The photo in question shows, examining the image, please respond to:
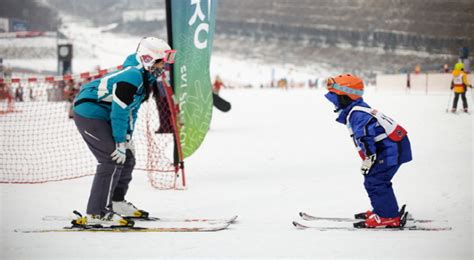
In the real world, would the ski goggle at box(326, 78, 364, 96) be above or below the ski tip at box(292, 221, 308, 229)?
above

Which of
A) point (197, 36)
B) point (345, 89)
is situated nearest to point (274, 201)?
point (345, 89)

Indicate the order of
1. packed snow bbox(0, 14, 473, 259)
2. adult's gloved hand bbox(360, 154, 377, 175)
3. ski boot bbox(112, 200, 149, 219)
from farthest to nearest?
ski boot bbox(112, 200, 149, 219) < adult's gloved hand bbox(360, 154, 377, 175) < packed snow bbox(0, 14, 473, 259)

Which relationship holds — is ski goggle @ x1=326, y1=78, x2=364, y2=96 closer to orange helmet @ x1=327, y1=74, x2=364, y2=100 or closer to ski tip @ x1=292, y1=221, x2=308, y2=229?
orange helmet @ x1=327, y1=74, x2=364, y2=100

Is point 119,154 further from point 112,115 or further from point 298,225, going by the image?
point 298,225

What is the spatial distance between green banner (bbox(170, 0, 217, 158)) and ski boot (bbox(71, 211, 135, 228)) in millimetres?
2890

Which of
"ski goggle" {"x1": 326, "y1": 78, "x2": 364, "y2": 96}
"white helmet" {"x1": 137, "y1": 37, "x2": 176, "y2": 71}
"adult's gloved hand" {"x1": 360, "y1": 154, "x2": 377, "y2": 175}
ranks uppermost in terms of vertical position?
"white helmet" {"x1": 137, "y1": 37, "x2": 176, "y2": 71}

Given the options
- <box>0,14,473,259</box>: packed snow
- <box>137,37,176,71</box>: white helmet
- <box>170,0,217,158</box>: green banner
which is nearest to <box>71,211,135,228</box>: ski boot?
<box>0,14,473,259</box>: packed snow

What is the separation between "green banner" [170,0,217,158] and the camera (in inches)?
300

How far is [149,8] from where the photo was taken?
4719 inches

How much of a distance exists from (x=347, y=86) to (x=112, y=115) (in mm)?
1971

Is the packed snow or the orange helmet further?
the orange helmet

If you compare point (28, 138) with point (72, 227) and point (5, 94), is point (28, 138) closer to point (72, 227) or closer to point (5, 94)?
point (72, 227)

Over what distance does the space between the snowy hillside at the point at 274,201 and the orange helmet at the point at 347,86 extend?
118 centimetres

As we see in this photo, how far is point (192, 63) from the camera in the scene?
7676 mm
